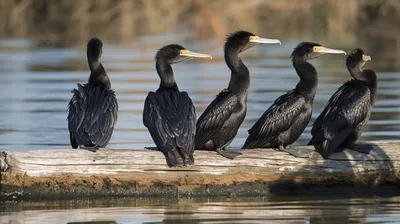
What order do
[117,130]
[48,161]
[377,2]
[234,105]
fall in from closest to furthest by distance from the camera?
[48,161]
[234,105]
[117,130]
[377,2]

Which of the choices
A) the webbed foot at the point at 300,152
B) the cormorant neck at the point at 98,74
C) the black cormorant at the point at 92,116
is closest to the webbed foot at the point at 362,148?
the webbed foot at the point at 300,152

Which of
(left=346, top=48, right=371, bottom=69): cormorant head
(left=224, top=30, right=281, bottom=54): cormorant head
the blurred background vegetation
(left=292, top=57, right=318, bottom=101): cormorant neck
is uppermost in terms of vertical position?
the blurred background vegetation

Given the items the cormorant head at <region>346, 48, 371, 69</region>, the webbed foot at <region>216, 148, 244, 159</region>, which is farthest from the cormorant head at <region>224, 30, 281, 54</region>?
the webbed foot at <region>216, 148, 244, 159</region>

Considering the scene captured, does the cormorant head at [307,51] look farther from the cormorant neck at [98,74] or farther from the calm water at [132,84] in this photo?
the calm water at [132,84]

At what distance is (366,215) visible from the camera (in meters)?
9.28

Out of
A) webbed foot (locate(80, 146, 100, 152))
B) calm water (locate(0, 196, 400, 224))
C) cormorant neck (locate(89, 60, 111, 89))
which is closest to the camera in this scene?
calm water (locate(0, 196, 400, 224))

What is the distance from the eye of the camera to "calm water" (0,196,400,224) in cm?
911

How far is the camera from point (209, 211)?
9.51 metres

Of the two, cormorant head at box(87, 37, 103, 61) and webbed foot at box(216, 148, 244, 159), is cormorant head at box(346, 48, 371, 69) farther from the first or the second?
cormorant head at box(87, 37, 103, 61)

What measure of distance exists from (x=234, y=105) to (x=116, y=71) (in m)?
Result: 12.4

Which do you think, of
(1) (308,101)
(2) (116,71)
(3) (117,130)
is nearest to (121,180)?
(1) (308,101)

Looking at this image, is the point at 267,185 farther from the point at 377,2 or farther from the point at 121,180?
the point at 377,2

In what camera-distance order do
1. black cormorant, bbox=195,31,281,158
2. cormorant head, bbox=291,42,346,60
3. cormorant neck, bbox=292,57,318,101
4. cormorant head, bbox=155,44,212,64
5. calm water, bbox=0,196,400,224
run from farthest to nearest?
cormorant head, bbox=291,42,346,60, cormorant head, bbox=155,44,212,64, cormorant neck, bbox=292,57,318,101, black cormorant, bbox=195,31,281,158, calm water, bbox=0,196,400,224

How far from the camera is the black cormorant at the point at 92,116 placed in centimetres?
1036
